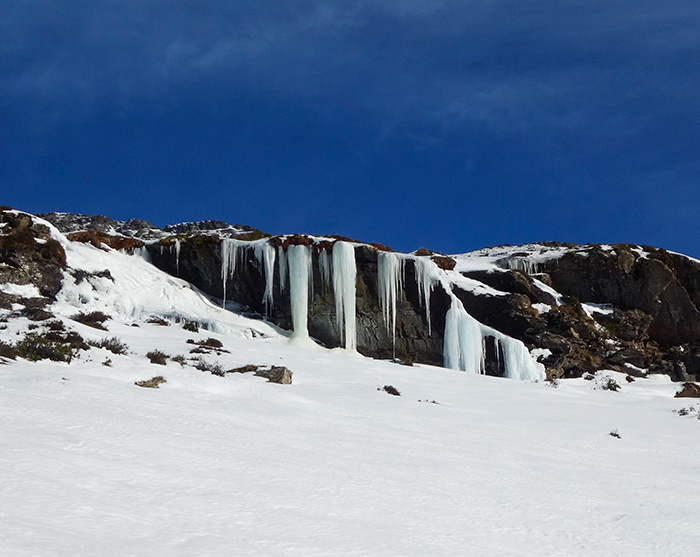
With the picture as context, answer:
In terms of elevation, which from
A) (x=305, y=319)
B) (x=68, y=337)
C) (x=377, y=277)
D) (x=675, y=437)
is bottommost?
(x=675, y=437)

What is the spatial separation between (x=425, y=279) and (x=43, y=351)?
75.1ft

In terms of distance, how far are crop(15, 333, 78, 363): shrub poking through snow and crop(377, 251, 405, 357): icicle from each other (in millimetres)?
21590

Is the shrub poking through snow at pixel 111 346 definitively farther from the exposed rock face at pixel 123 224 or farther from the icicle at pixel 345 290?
the exposed rock face at pixel 123 224

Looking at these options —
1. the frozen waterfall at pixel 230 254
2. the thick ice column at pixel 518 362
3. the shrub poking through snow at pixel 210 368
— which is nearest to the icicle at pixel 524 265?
the thick ice column at pixel 518 362

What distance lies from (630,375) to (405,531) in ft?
102

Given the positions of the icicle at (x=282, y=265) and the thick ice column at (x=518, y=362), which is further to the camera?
the icicle at (x=282, y=265)

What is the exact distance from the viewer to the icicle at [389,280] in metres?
30.5

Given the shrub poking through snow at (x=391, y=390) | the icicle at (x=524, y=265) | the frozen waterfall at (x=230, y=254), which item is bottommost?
the shrub poking through snow at (x=391, y=390)

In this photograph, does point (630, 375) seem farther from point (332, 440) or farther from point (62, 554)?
point (62, 554)

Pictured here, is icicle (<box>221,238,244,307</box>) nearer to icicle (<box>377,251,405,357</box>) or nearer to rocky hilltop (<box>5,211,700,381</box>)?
rocky hilltop (<box>5,211,700,381</box>)

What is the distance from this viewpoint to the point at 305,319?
96.4ft

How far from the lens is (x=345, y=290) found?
29.8m

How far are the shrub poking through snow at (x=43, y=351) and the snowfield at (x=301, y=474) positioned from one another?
0.31 metres

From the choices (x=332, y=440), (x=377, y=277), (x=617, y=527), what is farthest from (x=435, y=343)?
(x=617, y=527)
